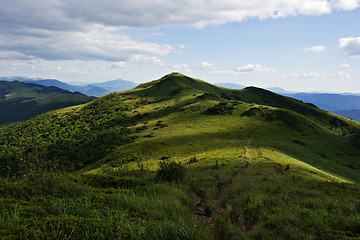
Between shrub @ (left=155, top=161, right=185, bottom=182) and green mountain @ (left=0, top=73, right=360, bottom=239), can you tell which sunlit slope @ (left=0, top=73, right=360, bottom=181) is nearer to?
green mountain @ (left=0, top=73, right=360, bottom=239)

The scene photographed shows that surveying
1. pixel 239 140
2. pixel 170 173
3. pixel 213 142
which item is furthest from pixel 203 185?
pixel 239 140

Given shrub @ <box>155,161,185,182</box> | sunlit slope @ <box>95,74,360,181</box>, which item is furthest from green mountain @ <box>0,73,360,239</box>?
sunlit slope @ <box>95,74,360,181</box>

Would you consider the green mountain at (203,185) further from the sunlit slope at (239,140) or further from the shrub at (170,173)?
the sunlit slope at (239,140)

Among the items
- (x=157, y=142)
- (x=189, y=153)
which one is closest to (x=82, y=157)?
(x=157, y=142)

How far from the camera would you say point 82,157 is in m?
62.6

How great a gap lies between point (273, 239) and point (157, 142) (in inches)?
1637

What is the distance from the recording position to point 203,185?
14844mm

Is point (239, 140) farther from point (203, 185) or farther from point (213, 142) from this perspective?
point (203, 185)

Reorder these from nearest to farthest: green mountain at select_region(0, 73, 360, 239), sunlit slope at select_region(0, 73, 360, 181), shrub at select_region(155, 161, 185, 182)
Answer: green mountain at select_region(0, 73, 360, 239) → shrub at select_region(155, 161, 185, 182) → sunlit slope at select_region(0, 73, 360, 181)

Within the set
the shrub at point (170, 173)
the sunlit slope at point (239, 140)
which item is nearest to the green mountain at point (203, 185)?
the shrub at point (170, 173)

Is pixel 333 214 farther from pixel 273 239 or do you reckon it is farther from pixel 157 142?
pixel 157 142

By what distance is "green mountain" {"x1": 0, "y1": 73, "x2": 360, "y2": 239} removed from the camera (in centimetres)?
594

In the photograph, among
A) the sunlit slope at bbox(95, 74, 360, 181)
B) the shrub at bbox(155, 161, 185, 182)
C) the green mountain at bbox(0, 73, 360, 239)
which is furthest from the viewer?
the sunlit slope at bbox(95, 74, 360, 181)

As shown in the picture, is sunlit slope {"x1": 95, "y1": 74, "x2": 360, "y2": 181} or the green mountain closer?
the green mountain
